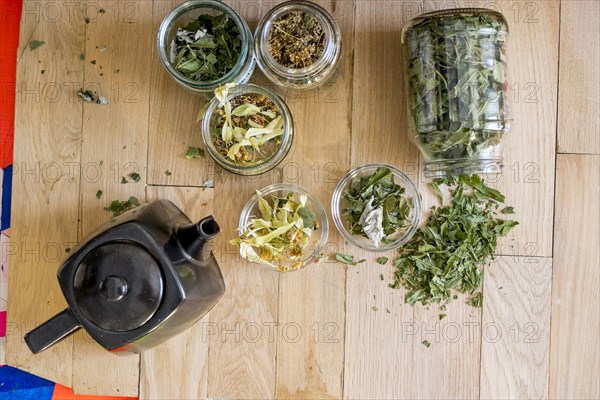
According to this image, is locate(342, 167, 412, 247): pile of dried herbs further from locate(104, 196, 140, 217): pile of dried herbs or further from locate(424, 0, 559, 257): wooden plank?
locate(104, 196, 140, 217): pile of dried herbs

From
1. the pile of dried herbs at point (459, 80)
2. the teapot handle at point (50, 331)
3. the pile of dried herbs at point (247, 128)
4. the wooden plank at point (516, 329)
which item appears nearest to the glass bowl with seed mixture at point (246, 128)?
the pile of dried herbs at point (247, 128)

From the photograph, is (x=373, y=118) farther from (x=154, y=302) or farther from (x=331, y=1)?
(x=154, y=302)

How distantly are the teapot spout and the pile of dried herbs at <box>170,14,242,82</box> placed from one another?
0.28m

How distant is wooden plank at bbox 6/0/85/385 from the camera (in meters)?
1.04

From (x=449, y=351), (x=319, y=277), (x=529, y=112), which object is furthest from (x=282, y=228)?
(x=529, y=112)

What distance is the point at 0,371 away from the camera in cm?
110

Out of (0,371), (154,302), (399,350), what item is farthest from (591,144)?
(0,371)

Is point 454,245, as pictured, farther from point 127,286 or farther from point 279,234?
point 127,286

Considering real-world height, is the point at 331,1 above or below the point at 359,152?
above

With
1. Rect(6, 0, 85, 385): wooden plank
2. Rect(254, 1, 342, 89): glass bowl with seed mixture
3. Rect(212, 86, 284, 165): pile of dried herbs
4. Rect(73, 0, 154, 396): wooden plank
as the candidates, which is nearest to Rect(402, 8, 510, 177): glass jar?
Rect(254, 1, 342, 89): glass bowl with seed mixture

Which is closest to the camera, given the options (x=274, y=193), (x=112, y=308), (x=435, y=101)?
(x=112, y=308)

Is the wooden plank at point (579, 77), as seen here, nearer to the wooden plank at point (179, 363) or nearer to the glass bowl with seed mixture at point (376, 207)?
the glass bowl with seed mixture at point (376, 207)

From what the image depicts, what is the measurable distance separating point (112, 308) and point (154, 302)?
0.06 metres

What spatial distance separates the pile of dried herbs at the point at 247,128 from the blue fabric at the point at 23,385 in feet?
1.94
